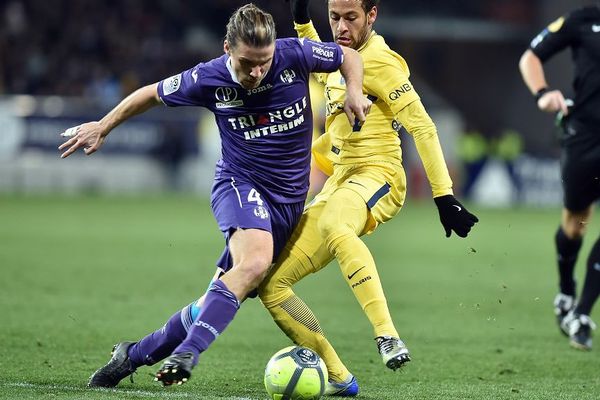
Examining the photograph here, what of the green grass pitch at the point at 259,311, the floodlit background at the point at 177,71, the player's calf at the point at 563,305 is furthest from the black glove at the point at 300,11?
the floodlit background at the point at 177,71

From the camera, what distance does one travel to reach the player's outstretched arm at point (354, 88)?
5539 millimetres

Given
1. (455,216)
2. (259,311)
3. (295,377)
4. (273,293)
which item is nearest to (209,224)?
(259,311)

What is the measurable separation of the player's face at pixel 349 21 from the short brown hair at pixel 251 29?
2.65 feet

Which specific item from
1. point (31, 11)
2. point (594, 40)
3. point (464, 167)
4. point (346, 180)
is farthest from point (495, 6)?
point (346, 180)

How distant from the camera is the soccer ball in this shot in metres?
5.38

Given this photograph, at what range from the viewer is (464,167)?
24.4 meters

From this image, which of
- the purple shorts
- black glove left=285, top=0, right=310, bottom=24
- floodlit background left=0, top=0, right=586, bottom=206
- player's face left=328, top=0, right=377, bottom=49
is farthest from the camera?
floodlit background left=0, top=0, right=586, bottom=206

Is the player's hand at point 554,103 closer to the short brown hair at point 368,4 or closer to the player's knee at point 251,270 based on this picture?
the short brown hair at point 368,4

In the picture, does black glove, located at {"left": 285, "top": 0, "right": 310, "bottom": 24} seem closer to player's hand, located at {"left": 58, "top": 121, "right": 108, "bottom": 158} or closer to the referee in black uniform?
player's hand, located at {"left": 58, "top": 121, "right": 108, "bottom": 158}

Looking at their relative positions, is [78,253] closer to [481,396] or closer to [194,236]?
[194,236]

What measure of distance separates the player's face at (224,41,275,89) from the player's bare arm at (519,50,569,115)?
118 inches

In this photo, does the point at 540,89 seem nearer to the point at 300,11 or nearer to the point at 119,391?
the point at 300,11

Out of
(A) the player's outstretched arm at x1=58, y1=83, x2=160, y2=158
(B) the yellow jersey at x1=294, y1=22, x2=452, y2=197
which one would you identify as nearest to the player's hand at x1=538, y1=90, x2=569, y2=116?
(B) the yellow jersey at x1=294, y1=22, x2=452, y2=197

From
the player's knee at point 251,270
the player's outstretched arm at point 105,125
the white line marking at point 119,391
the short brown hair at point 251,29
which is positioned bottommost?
the white line marking at point 119,391
